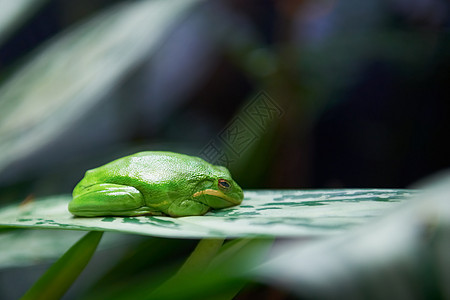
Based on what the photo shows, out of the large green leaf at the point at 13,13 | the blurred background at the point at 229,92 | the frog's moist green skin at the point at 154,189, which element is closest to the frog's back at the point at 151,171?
the frog's moist green skin at the point at 154,189

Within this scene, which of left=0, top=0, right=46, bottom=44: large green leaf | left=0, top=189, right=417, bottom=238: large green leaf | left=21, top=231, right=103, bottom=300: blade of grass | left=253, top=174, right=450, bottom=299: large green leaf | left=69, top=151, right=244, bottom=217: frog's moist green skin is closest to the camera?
left=253, top=174, right=450, bottom=299: large green leaf

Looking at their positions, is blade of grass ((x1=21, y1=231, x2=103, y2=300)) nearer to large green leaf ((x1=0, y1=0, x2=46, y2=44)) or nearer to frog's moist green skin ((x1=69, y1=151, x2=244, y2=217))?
frog's moist green skin ((x1=69, y1=151, x2=244, y2=217))

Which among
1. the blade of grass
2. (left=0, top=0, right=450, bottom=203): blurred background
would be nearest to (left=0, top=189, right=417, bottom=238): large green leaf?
the blade of grass

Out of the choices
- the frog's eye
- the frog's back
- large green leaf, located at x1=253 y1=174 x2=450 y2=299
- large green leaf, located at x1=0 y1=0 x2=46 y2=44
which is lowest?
the frog's eye

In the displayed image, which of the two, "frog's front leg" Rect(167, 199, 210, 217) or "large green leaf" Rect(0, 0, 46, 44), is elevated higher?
"large green leaf" Rect(0, 0, 46, 44)

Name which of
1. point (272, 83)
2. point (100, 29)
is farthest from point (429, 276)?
point (272, 83)

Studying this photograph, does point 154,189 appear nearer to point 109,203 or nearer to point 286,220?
point 109,203
